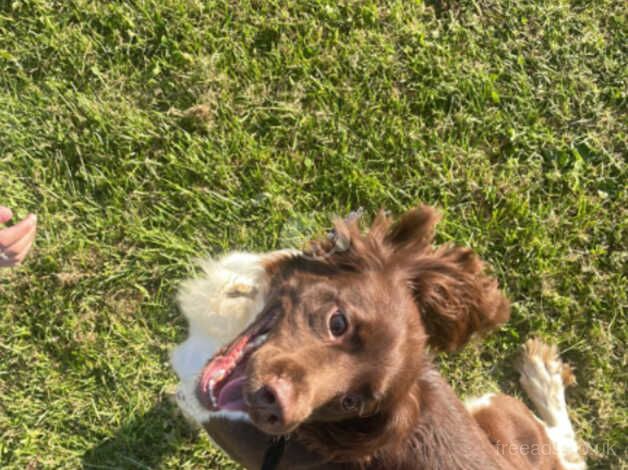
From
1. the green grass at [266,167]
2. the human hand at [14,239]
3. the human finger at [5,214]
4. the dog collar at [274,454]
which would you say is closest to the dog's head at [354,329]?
the dog collar at [274,454]

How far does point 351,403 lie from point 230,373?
578mm

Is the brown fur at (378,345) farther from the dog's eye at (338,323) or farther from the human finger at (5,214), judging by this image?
the human finger at (5,214)

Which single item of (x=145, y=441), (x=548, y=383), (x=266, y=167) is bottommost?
(x=548, y=383)

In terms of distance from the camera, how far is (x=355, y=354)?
2.75 meters

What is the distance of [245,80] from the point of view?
4398mm

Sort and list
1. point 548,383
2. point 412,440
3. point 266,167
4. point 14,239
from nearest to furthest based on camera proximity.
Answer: point 412,440 < point 14,239 < point 266,167 < point 548,383

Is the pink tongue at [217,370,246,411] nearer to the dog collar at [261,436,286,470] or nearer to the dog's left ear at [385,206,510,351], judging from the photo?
the dog collar at [261,436,286,470]

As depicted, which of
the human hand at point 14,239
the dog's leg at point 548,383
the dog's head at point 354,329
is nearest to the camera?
the dog's head at point 354,329

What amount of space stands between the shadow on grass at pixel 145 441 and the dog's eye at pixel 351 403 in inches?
68.4

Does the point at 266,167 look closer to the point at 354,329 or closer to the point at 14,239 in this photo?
the point at 14,239

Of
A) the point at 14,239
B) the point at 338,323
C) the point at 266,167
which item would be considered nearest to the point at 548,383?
the point at 338,323

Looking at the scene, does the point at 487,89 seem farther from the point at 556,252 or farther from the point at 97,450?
the point at 97,450

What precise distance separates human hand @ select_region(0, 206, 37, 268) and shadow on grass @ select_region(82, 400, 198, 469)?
128 cm

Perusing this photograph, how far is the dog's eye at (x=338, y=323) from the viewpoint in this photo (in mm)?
2783
